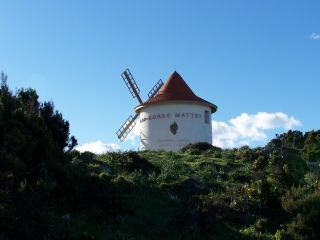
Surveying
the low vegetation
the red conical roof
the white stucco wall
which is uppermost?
the red conical roof

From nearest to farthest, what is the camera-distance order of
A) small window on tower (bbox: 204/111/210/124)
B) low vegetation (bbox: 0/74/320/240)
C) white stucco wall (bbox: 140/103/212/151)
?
1. low vegetation (bbox: 0/74/320/240)
2. white stucco wall (bbox: 140/103/212/151)
3. small window on tower (bbox: 204/111/210/124)

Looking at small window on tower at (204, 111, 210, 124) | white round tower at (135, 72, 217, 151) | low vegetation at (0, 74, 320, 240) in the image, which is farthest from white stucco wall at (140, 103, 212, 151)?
low vegetation at (0, 74, 320, 240)

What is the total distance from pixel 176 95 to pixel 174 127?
2.33m

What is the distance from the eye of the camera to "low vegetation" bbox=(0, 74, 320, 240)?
13328 mm

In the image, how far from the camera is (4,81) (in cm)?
1527

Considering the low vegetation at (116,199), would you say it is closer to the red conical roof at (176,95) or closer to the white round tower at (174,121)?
the white round tower at (174,121)

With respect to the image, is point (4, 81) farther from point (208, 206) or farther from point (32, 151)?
point (208, 206)

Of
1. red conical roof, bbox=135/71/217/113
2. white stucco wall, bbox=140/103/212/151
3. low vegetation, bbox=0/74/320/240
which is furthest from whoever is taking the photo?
red conical roof, bbox=135/71/217/113

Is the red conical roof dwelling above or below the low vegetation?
above

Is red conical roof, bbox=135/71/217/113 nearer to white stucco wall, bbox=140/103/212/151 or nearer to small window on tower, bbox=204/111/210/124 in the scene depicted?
white stucco wall, bbox=140/103/212/151

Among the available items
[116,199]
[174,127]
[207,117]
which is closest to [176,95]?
[174,127]

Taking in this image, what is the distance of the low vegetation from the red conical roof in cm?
1612

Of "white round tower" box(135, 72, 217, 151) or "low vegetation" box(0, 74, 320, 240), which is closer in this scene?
"low vegetation" box(0, 74, 320, 240)

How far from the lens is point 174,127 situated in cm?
3569
